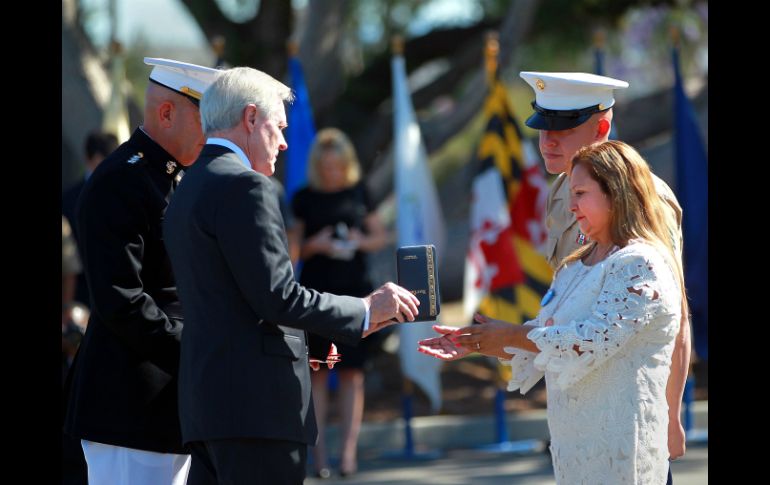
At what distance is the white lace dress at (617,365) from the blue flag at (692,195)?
4.94 m

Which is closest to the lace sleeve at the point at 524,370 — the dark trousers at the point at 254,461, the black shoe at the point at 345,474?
the dark trousers at the point at 254,461

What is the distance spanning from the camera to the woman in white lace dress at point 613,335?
3533mm

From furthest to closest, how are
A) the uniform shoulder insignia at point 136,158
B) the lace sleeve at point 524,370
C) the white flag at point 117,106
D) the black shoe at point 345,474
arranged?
the white flag at point 117,106
the black shoe at point 345,474
the uniform shoulder insignia at point 136,158
the lace sleeve at point 524,370

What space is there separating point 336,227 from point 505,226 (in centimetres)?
136

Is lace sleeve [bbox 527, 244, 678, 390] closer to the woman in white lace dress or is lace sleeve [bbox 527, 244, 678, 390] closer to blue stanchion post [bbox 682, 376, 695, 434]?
the woman in white lace dress

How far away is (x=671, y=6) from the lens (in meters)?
11.8

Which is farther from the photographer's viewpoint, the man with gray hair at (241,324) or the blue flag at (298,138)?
the blue flag at (298,138)

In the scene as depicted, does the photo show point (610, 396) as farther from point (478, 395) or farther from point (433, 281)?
point (478, 395)

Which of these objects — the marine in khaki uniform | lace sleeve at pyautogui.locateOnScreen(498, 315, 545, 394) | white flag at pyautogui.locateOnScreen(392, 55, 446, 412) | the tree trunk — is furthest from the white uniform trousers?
the tree trunk

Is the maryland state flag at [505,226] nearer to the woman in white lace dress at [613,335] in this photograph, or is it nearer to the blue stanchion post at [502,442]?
the blue stanchion post at [502,442]

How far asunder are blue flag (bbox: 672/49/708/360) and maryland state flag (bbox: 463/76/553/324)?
3.23ft

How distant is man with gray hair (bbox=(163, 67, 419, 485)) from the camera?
11.4ft
